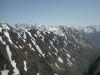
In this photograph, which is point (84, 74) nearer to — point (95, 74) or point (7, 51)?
point (95, 74)

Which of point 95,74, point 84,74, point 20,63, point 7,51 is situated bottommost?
point 20,63

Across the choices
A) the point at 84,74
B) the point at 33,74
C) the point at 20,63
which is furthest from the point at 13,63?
the point at 84,74

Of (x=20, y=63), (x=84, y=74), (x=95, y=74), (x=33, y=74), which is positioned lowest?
(x=33, y=74)

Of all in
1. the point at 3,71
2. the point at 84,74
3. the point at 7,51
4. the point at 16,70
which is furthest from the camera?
the point at 7,51

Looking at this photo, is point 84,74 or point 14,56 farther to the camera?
point 14,56

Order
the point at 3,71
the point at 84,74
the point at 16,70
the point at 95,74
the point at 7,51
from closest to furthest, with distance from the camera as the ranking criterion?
the point at 95,74 → the point at 84,74 → the point at 3,71 → the point at 16,70 → the point at 7,51

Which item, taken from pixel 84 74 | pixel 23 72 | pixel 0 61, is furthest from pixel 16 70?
pixel 84 74

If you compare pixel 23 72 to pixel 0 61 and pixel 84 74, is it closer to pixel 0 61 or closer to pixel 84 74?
pixel 0 61

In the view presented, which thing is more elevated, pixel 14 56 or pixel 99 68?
pixel 99 68

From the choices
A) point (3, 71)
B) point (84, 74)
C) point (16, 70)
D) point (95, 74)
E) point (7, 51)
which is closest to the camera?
point (95, 74)
